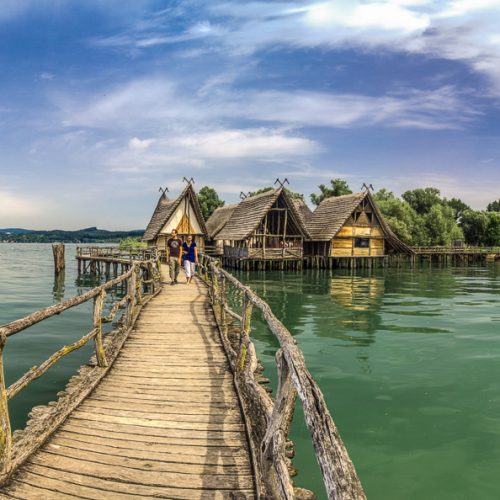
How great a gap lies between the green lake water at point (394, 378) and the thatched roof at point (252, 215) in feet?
43.8

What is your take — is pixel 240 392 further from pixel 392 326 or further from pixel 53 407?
pixel 392 326

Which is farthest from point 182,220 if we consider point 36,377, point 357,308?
point 36,377

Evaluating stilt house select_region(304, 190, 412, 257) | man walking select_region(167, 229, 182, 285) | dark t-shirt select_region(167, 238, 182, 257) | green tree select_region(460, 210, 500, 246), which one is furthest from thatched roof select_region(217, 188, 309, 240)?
green tree select_region(460, 210, 500, 246)

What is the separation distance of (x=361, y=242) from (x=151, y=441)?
35514 mm

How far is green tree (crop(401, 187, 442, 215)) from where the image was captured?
73688 millimetres

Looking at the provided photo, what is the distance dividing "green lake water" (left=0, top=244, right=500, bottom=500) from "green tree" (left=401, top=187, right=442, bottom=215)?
58.2 metres

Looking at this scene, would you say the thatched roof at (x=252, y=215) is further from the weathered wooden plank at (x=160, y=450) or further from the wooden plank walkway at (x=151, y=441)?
the weathered wooden plank at (x=160, y=450)

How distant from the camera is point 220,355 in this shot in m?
6.87

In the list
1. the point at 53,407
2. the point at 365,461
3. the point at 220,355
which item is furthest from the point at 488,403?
the point at 53,407

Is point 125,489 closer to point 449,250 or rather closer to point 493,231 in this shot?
point 449,250

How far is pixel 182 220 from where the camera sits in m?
34.3

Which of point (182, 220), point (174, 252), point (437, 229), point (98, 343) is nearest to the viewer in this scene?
point (98, 343)

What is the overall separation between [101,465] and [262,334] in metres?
8.55

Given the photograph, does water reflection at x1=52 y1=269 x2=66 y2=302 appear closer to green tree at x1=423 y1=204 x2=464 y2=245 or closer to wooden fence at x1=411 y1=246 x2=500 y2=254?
wooden fence at x1=411 y1=246 x2=500 y2=254
